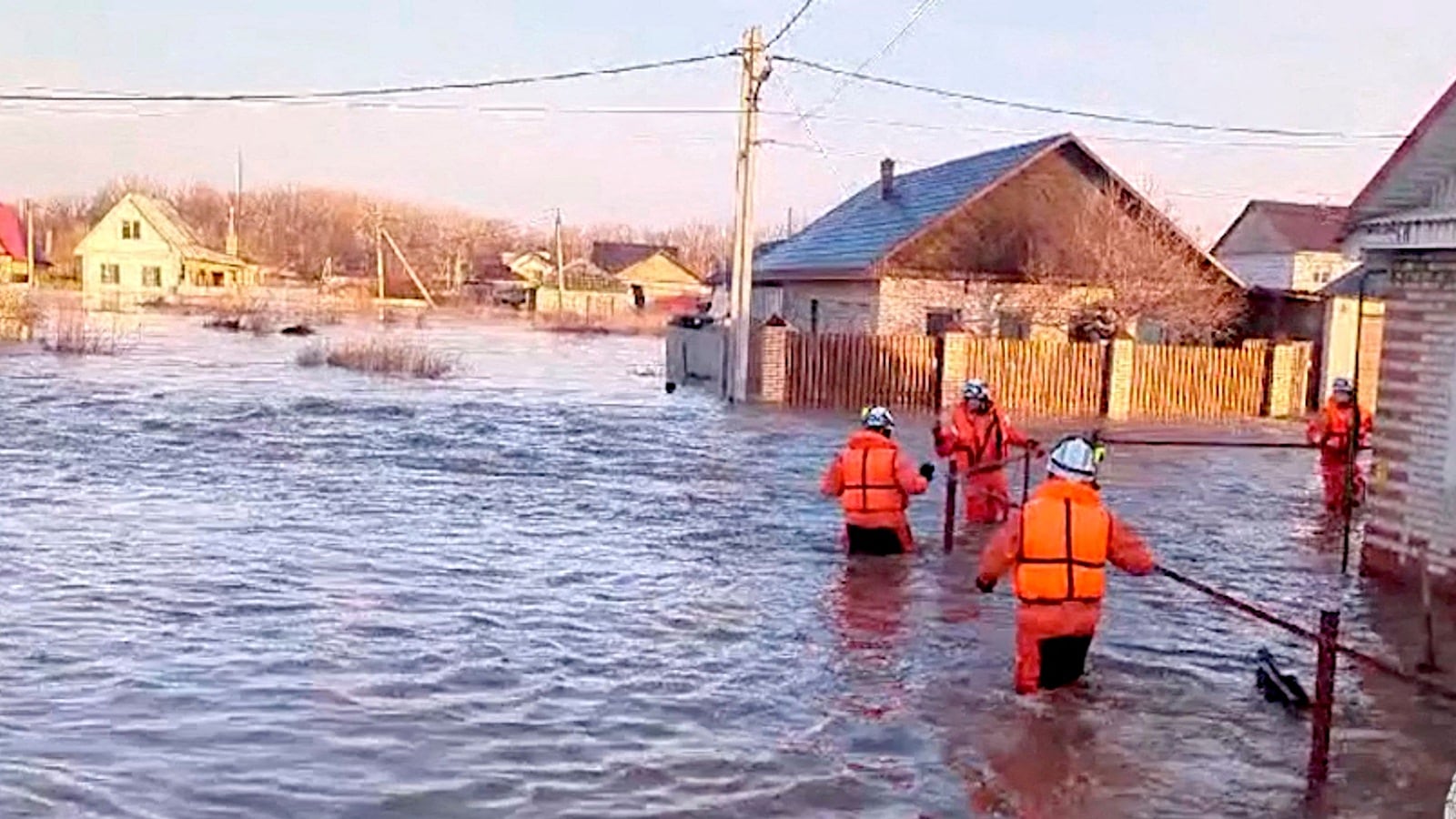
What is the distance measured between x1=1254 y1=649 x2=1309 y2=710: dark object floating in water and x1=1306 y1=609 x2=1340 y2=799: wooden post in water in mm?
1339

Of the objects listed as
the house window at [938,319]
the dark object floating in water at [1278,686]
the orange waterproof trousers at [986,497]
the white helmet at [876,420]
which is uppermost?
the house window at [938,319]

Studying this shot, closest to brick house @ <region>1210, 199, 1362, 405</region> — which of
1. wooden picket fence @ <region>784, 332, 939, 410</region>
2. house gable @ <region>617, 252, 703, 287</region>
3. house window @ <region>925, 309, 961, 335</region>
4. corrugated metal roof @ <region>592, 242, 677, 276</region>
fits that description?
house window @ <region>925, 309, 961, 335</region>

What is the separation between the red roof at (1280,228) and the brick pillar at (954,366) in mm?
26097

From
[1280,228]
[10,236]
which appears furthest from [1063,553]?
[10,236]

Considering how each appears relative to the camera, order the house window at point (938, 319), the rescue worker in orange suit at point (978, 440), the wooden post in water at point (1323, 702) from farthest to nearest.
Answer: the house window at point (938, 319), the rescue worker in orange suit at point (978, 440), the wooden post in water at point (1323, 702)

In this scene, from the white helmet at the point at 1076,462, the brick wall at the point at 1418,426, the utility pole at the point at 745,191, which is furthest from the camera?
the utility pole at the point at 745,191

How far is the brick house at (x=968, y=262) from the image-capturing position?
3481 centimetres

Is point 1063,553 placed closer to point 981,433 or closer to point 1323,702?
point 1323,702

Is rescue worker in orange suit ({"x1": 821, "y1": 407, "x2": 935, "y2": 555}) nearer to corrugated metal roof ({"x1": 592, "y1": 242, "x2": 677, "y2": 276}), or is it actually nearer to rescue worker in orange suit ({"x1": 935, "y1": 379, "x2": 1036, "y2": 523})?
rescue worker in orange suit ({"x1": 935, "y1": 379, "x2": 1036, "y2": 523})

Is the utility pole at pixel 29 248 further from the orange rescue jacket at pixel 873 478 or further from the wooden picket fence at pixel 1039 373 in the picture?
the orange rescue jacket at pixel 873 478

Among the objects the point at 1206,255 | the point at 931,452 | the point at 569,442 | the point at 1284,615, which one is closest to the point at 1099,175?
the point at 1206,255

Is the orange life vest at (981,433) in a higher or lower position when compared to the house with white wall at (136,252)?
lower

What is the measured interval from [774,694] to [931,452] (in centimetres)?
1519

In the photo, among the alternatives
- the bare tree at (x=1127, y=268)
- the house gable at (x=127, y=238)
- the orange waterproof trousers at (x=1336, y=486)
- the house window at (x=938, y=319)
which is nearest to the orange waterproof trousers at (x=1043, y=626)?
the orange waterproof trousers at (x=1336, y=486)
